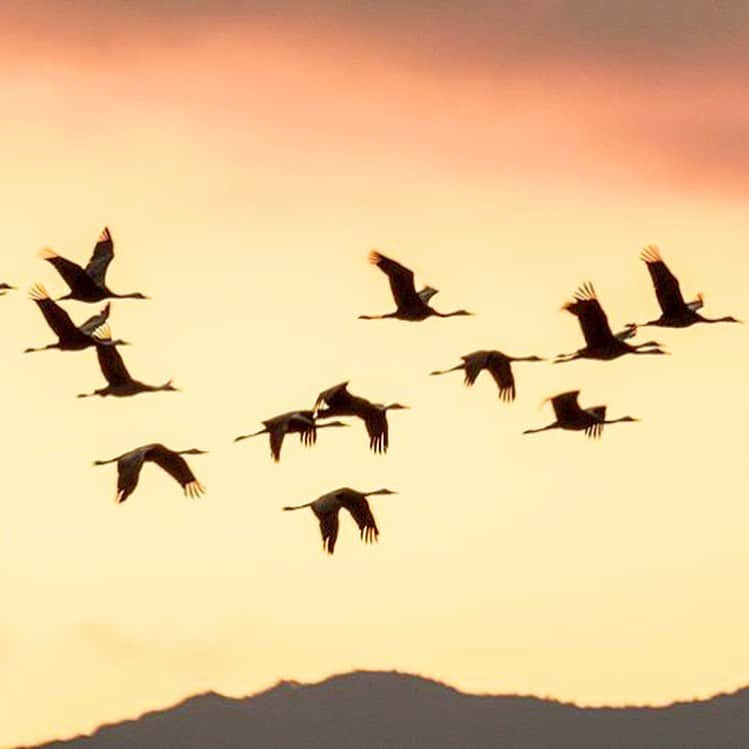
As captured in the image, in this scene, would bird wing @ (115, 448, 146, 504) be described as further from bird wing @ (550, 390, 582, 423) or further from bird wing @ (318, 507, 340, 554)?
bird wing @ (550, 390, 582, 423)

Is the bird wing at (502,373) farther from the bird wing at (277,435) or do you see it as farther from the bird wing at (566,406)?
the bird wing at (277,435)

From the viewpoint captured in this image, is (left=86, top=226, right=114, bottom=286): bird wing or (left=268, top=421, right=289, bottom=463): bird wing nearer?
(left=268, top=421, right=289, bottom=463): bird wing

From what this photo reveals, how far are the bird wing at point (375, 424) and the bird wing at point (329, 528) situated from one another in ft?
10.1

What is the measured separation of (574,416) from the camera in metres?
75.5

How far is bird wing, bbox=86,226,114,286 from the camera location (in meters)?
77.2

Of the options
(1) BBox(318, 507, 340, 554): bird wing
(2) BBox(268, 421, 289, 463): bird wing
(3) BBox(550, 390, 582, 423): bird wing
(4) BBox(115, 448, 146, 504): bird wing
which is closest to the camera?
(4) BBox(115, 448, 146, 504): bird wing

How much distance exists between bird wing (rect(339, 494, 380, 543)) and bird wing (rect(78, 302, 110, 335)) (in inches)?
275

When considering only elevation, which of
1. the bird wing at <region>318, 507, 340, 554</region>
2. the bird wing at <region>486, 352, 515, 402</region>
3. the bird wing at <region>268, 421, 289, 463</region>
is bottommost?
the bird wing at <region>318, 507, 340, 554</region>

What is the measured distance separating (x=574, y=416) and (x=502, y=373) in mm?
3991

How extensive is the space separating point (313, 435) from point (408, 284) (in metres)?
5.98

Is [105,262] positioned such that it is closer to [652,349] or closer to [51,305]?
[51,305]

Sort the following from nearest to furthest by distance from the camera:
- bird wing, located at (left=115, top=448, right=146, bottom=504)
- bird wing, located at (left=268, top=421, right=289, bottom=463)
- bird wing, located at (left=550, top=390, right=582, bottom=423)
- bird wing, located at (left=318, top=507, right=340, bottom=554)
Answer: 1. bird wing, located at (left=115, top=448, right=146, bottom=504)
2. bird wing, located at (left=268, top=421, right=289, bottom=463)
3. bird wing, located at (left=318, top=507, right=340, bottom=554)
4. bird wing, located at (left=550, top=390, right=582, bottom=423)

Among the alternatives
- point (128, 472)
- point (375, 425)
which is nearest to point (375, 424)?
point (375, 425)

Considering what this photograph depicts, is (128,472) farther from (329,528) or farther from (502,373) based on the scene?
Answer: (502,373)
